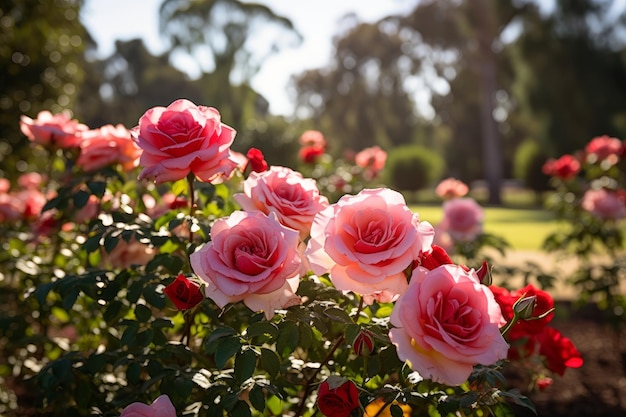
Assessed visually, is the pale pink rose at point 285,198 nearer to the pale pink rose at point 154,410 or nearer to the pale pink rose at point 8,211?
the pale pink rose at point 154,410

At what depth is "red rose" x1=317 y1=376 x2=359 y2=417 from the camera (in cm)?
104

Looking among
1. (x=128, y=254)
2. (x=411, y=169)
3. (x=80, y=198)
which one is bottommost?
(x=411, y=169)

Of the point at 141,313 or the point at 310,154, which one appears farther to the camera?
the point at 310,154

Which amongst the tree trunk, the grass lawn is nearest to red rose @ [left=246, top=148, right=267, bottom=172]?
the grass lawn

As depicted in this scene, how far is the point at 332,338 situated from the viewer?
145 cm

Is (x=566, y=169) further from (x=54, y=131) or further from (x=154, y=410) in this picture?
(x=154, y=410)

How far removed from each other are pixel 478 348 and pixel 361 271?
0.22 metres

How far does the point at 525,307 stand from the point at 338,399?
1.10ft

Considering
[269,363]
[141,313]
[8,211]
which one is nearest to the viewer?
[269,363]

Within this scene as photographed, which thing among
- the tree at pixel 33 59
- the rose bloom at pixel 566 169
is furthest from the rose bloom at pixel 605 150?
the tree at pixel 33 59

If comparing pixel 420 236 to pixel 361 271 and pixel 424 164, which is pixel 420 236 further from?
pixel 424 164

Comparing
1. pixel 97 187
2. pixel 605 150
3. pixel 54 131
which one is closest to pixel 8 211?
pixel 54 131

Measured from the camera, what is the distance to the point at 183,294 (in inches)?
44.7

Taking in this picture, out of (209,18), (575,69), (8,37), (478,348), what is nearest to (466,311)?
(478,348)
